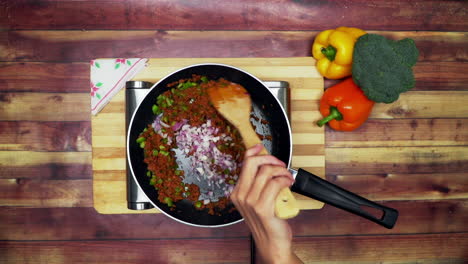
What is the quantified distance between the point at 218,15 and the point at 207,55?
0.53 feet

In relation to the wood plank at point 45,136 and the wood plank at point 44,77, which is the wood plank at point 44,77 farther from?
the wood plank at point 45,136

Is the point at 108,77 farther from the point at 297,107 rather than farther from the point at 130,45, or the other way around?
the point at 297,107

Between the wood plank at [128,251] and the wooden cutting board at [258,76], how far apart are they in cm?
22

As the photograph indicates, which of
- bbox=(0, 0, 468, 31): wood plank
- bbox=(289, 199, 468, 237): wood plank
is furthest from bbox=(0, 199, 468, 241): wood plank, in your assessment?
bbox=(0, 0, 468, 31): wood plank

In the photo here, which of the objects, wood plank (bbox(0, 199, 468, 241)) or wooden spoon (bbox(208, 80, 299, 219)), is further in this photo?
wood plank (bbox(0, 199, 468, 241))

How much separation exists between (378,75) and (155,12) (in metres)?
0.82

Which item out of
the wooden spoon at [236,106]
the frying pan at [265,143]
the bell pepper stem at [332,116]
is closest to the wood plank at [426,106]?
the bell pepper stem at [332,116]

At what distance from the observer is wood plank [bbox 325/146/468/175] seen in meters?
1.20

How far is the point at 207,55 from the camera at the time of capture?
3.83 ft

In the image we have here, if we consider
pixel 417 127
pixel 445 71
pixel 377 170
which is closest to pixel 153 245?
pixel 377 170

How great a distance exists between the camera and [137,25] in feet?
3.84

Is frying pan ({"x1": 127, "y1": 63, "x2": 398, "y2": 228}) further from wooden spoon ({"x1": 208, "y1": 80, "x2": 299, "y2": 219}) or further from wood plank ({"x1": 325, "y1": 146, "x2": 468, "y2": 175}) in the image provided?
wood plank ({"x1": 325, "y1": 146, "x2": 468, "y2": 175})

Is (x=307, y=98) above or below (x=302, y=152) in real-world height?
above

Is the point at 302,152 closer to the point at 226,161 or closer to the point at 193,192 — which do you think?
the point at 226,161
